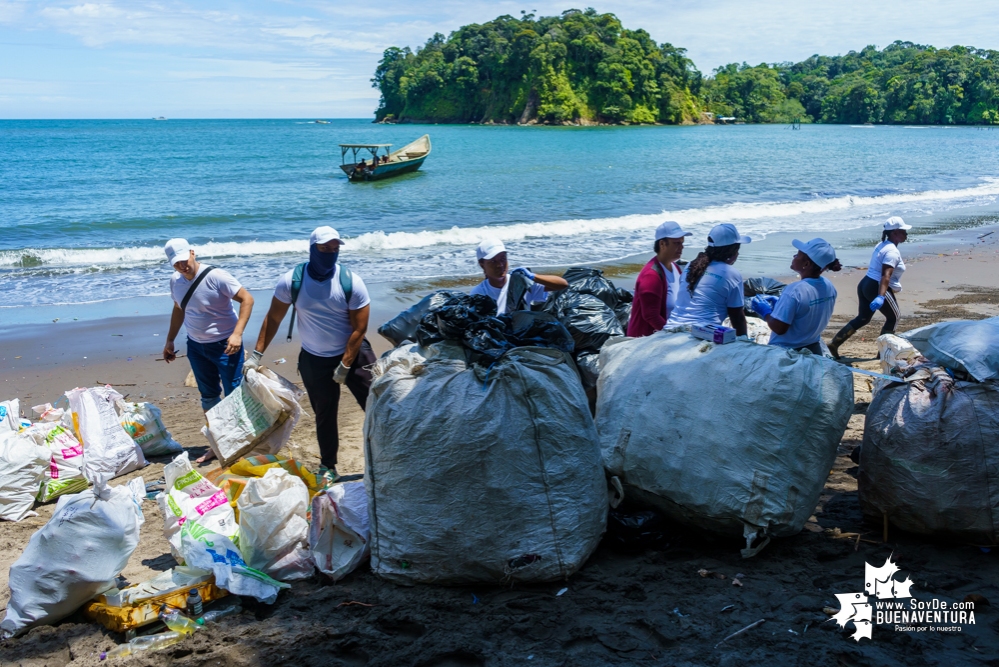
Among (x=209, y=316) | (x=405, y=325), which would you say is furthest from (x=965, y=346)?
(x=209, y=316)

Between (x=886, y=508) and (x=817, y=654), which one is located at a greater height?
(x=886, y=508)

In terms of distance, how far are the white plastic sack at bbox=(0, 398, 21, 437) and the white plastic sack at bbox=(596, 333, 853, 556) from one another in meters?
3.63

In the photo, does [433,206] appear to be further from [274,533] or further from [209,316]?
[274,533]

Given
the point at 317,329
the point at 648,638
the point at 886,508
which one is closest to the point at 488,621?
the point at 648,638

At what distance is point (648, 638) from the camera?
8.71ft

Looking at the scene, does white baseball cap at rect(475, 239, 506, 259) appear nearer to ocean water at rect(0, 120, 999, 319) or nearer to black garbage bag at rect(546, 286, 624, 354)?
black garbage bag at rect(546, 286, 624, 354)

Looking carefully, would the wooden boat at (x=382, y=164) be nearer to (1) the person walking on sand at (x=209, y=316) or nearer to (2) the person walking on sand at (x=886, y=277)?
(2) the person walking on sand at (x=886, y=277)

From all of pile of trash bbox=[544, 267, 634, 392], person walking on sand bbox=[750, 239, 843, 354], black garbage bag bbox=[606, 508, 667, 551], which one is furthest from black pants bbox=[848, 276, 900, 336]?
black garbage bag bbox=[606, 508, 667, 551]

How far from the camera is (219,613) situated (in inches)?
114

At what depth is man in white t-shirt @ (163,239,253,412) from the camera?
191 inches

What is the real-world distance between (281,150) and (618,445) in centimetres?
5022

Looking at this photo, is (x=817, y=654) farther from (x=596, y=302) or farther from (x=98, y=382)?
(x=98, y=382)

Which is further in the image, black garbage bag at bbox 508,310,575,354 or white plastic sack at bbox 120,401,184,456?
white plastic sack at bbox 120,401,184,456

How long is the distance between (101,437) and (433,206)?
56.8 ft
